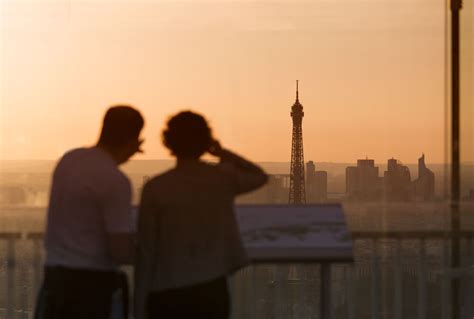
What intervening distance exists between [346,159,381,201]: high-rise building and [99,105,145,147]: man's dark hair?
6.71 ft

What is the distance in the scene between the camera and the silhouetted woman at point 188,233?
274cm

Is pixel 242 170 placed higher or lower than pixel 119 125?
lower


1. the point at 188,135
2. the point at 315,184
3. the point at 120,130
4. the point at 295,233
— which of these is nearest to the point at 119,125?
the point at 120,130

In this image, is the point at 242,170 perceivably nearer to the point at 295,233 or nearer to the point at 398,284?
the point at 295,233

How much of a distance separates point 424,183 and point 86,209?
94.6 inches

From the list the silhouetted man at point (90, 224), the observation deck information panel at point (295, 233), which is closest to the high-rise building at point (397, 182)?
the observation deck information panel at point (295, 233)

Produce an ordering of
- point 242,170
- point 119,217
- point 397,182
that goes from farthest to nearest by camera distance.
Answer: point 397,182 < point 242,170 < point 119,217

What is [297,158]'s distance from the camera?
15.3 feet

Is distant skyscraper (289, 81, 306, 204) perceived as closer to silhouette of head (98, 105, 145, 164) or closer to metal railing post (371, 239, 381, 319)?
metal railing post (371, 239, 381, 319)

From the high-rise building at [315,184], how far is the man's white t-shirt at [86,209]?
2007 millimetres

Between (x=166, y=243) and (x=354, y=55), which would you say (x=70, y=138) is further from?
(x=166, y=243)

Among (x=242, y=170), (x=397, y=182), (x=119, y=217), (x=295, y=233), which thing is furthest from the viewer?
(x=397, y=182)

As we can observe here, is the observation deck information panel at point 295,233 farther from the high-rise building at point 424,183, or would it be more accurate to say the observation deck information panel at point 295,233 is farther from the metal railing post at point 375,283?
the high-rise building at point 424,183

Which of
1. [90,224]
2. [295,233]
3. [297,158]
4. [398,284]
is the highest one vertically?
[297,158]
